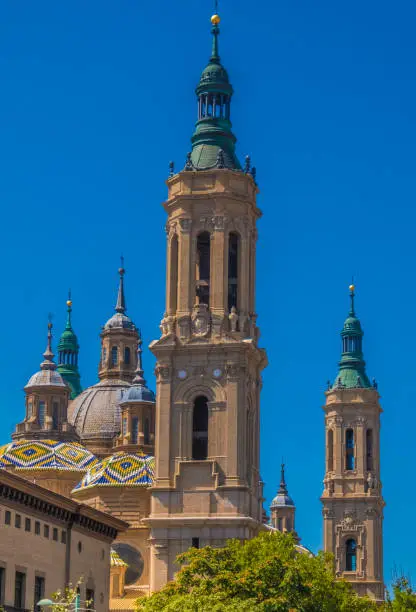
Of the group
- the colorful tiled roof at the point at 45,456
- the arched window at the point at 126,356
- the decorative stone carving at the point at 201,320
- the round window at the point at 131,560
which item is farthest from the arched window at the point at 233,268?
the arched window at the point at 126,356

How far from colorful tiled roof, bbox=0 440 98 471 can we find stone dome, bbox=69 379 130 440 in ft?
67.7

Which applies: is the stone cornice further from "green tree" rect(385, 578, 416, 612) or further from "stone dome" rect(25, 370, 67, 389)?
"stone dome" rect(25, 370, 67, 389)

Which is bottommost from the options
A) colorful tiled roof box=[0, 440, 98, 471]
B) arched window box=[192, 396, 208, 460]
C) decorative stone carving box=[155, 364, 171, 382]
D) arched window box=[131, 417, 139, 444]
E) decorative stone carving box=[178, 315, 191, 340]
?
arched window box=[192, 396, 208, 460]

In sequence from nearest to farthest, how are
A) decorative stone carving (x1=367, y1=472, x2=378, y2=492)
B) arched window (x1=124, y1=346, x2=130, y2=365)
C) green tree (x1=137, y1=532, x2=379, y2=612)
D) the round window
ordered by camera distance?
green tree (x1=137, y1=532, x2=379, y2=612)
the round window
decorative stone carving (x1=367, y1=472, x2=378, y2=492)
arched window (x1=124, y1=346, x2=130, y2=365)

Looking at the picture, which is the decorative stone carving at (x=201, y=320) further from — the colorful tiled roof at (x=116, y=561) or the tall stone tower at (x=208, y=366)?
the colorful tiled roof at (x=116, y=561)

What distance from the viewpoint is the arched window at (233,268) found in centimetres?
9931

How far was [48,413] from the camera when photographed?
146 metres

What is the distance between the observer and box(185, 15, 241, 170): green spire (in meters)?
102

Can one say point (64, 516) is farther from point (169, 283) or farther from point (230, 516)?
point (169, 283)

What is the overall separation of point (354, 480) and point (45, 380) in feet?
99.0

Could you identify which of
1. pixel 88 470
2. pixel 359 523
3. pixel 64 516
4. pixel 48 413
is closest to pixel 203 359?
pixel 64 516

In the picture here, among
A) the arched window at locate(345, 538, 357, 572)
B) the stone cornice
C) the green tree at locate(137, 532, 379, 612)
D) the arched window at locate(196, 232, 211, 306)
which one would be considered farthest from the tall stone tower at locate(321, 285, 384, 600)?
the green tree at locate(137, 532, 379, 612)

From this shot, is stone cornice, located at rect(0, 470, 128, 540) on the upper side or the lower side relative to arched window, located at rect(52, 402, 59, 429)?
lower

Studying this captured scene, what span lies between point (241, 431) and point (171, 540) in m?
7.31
